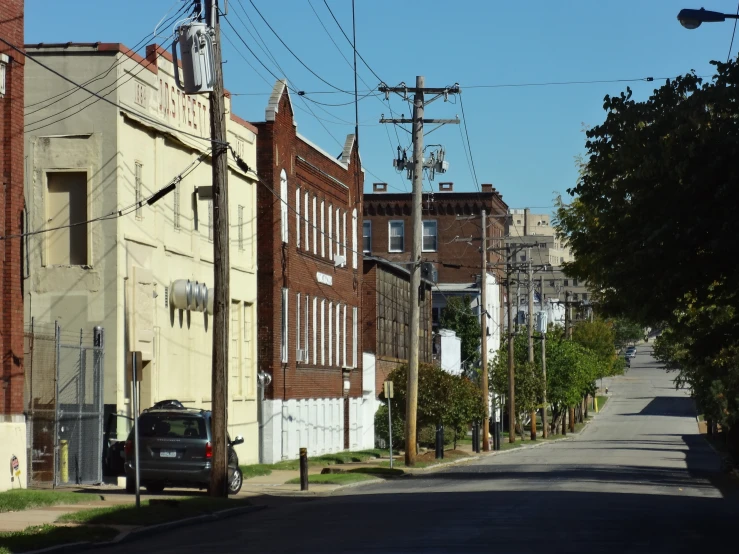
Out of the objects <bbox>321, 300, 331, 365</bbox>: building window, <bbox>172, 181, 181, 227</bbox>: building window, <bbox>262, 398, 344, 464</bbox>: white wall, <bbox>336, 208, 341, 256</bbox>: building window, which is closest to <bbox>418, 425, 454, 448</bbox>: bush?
<bbox>262, 398, 344, 464</bbox>: white wall

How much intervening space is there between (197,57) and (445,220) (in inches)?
2658

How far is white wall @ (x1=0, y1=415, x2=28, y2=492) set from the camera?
23.4m

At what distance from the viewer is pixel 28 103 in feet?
93.7

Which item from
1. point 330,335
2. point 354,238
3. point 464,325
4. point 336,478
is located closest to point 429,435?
point 354,238

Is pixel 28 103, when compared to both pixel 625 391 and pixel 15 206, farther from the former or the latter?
pixel 625 391

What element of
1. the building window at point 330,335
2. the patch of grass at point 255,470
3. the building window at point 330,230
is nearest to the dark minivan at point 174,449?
the patch of grass at point 255,470

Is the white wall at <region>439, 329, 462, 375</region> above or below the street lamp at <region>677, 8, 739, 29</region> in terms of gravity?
below

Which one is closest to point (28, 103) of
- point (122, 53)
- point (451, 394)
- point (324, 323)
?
point (122, 53)

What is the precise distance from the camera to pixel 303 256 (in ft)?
146

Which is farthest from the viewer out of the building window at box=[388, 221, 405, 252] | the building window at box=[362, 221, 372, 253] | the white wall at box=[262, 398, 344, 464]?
the building window at box=[362, 221, 372, 253]

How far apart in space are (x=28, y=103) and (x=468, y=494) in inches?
494

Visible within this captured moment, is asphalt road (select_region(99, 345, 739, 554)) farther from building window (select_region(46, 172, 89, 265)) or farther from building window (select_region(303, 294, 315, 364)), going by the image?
building window (select_region(46, 172, 89, 265))

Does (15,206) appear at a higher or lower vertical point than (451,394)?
higher

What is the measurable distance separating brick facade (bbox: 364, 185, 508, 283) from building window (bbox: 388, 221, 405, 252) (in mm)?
266
